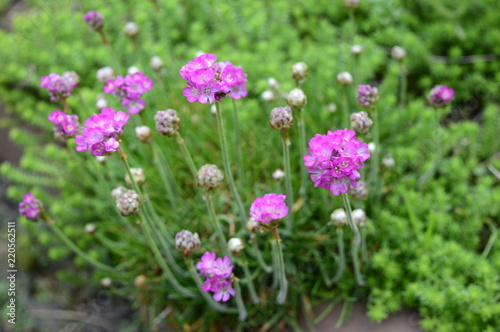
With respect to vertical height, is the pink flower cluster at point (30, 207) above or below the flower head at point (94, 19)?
below

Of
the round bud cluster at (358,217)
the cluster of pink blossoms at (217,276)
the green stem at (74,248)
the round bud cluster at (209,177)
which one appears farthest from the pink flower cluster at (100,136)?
the round bud cluster at (358,217)

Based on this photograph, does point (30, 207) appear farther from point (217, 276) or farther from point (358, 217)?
point (358, 217)

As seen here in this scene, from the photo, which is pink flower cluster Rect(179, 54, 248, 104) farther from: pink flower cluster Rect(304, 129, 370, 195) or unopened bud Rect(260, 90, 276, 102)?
unopened bud Rect(260, 90, 276, 102)

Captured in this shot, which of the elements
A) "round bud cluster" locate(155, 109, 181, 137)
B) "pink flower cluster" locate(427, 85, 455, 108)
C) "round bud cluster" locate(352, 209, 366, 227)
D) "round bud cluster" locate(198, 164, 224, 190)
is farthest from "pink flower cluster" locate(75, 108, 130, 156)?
"pink flower cluster" locate(427, 85, 455, 108)

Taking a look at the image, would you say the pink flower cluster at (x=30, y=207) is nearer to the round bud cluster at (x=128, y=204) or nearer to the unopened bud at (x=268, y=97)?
the round bud cluster at (x=128, y=204)

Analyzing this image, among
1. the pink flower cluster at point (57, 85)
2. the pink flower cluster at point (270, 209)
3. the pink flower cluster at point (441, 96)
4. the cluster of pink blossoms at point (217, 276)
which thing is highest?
the pink flower cluster at point (57, 85)

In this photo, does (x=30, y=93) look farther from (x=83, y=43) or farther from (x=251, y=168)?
(x=251, y=168)
